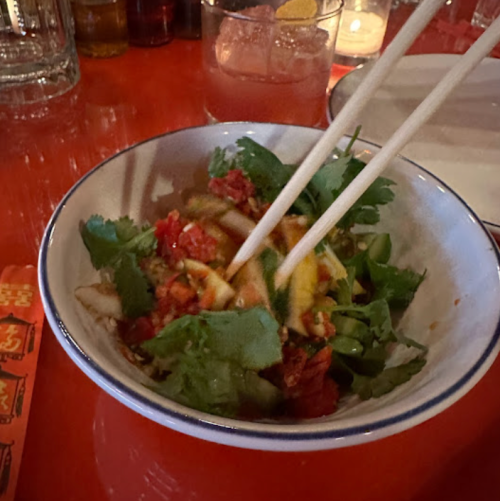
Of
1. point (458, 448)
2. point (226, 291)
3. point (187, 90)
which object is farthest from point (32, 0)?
point (458, 448)

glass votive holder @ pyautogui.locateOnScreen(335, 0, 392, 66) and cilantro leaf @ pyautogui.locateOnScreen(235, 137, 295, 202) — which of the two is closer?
cilantro leaf @ pyautogui.locateOnScreen(235, 137, 295, 202)

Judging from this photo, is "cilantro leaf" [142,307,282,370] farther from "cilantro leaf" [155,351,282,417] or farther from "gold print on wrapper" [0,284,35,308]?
"gold print on wrapper" [0,284,35,308]

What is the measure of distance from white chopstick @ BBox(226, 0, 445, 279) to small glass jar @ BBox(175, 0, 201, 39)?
3.02ft

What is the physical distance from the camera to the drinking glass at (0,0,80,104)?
3.65 ft

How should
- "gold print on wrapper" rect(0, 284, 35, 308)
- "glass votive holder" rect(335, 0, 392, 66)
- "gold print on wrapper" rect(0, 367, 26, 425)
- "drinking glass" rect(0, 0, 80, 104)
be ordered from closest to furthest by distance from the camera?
"gold print on wrapper" rect(0, 367, 26, 425), "gold print on wrapper" rect(0, 284, 35, 308), "drinking glass" rect(0, 0, 80, 104), "glass votive holder" rect(335, 0, 392, 66)

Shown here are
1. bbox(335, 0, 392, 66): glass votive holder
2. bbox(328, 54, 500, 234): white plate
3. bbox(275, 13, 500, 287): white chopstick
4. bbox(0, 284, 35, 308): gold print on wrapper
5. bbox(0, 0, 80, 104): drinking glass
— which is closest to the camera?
bbox(275, 13, 500, 287): white chopstick

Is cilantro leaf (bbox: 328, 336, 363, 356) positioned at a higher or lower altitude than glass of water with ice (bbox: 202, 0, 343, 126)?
lower

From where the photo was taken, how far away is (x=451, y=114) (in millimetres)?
1011

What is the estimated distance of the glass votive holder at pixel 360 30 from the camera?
1.24m

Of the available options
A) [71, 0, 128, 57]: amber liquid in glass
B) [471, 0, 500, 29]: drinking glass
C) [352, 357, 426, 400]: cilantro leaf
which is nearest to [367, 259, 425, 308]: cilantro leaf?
[352, 357, 426, 400]: cilantro leaf

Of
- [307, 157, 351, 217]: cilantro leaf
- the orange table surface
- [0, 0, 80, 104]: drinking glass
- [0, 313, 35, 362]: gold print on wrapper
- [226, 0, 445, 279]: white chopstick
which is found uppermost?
[226, 0, 445, 279]: white chopstick

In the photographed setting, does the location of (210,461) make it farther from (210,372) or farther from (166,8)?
(166,8)

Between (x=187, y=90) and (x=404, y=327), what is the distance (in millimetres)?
777

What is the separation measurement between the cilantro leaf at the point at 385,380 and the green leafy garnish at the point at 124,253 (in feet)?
0.78
